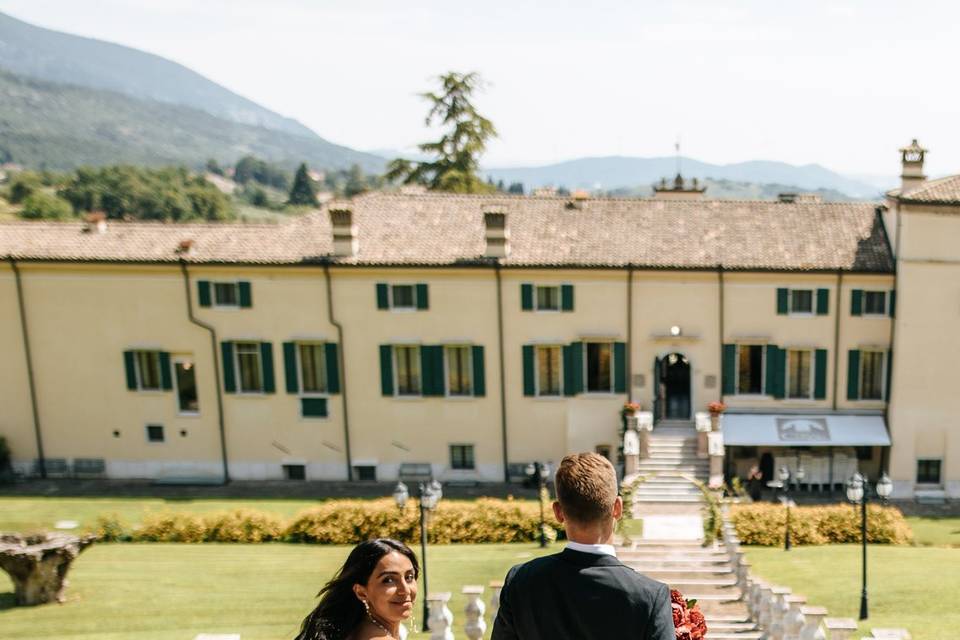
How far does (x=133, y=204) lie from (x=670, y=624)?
90248 millimetres

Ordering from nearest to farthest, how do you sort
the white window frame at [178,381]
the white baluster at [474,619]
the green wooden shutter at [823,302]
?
the white baluster at [474,619] < the green wooden shutter at [823,302] < the white window frame at [178,381]

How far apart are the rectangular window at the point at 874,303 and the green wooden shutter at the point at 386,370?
14190mm

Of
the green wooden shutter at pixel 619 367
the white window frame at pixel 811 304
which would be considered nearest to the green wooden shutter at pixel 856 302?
the white window frame at pixel 811 304

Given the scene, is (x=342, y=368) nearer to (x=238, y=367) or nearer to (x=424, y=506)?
(x=238, y=367)

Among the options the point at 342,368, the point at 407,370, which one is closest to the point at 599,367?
the point at 407,370

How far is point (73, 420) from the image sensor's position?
26156 mm

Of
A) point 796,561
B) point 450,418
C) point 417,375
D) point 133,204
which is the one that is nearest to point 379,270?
point 417,375

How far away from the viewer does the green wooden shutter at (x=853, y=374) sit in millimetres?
24125

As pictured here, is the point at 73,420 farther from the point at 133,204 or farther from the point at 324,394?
the point at 133,204

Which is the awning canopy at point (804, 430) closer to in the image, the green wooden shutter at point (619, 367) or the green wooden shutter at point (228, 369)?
the green wooden shutter at point (619, 367)

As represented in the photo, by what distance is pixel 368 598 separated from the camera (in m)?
4.25

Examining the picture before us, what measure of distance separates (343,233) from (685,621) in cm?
2120

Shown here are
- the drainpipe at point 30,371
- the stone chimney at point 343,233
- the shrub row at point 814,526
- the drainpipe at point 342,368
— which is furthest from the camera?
the drainpipe at point 30,371

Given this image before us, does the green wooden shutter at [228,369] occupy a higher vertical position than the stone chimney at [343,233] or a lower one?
lower
